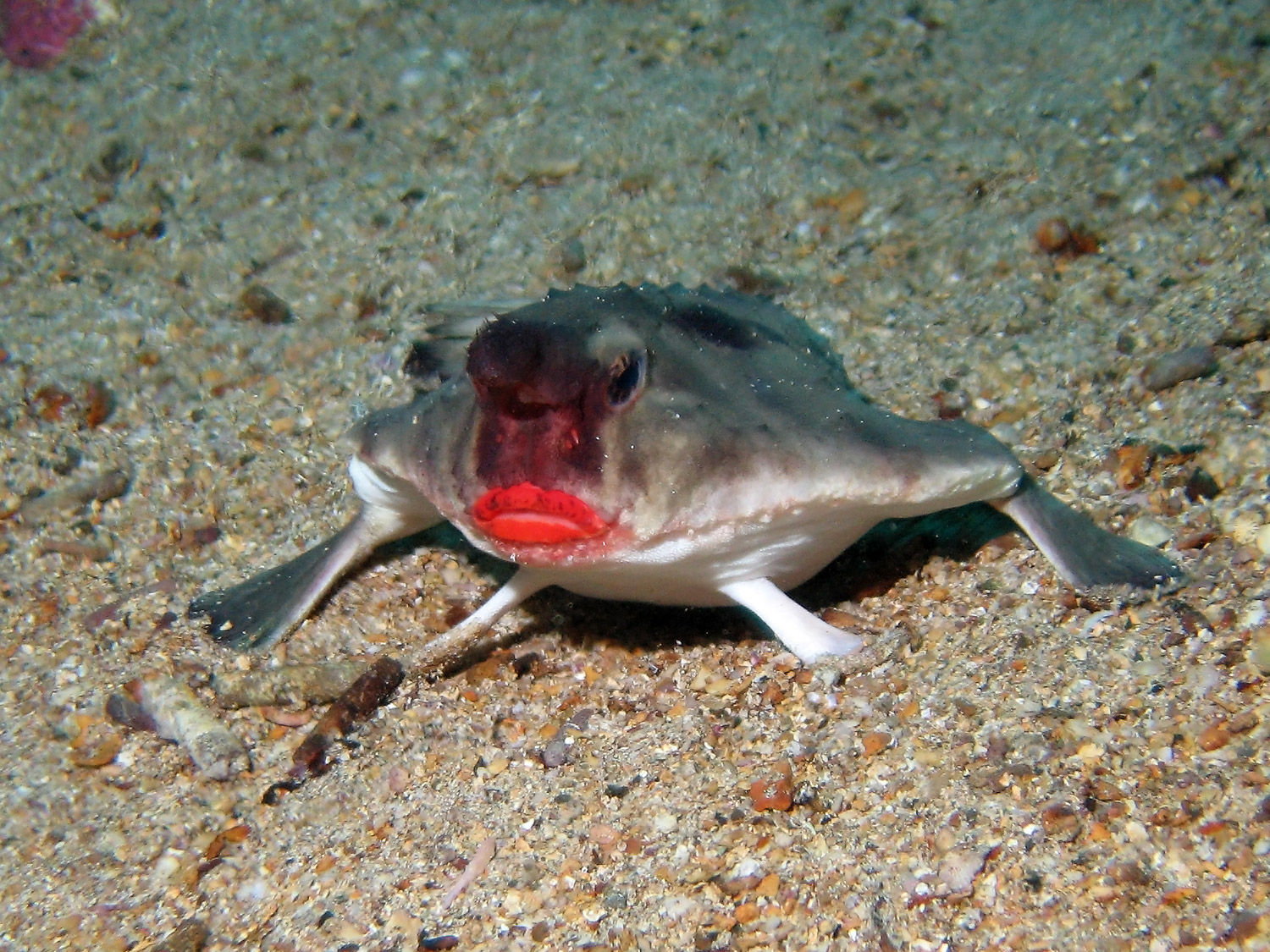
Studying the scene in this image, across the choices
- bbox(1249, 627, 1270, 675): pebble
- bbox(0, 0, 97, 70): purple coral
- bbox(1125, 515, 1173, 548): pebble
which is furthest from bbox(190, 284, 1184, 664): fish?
bbox(0, 0, 97, 70): purple coral

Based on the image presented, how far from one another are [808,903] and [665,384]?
141 centimetres

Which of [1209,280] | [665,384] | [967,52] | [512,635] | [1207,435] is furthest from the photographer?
[967,52]

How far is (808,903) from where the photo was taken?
7.32 ft

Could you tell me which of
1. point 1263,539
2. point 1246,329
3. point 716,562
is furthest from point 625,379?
point 1246,329

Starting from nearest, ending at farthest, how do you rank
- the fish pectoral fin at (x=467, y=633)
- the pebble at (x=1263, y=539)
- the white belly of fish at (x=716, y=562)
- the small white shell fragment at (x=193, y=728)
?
the white belly of fish at (x=716, y=562) < the pebble at (x=1263, y=539) < the small white shell fragment at (x=193, y=728) < the fish pectoral fin at (x=467, y=633)

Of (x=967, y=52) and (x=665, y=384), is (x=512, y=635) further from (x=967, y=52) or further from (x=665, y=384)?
(x=967, y=52)

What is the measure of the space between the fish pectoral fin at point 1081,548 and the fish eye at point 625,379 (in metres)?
1.47

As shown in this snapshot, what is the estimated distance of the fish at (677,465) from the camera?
7.78 ft

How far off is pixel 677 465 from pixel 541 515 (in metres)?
0.39

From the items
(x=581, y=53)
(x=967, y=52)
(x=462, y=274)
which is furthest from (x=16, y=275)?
(x=967, y=52)

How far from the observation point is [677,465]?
2.42 meters

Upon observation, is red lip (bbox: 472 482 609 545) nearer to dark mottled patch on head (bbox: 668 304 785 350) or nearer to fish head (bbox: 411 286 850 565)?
fish head (bbox: 411 286 850 565)

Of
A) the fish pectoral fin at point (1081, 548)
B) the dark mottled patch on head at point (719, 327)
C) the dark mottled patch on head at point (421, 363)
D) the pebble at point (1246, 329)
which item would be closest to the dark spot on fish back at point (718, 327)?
the dark mottled patch on head at point (719, 327)

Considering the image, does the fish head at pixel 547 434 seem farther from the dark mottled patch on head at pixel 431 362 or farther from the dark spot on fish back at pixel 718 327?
the dark mottled patch on head at pixel 431 362
